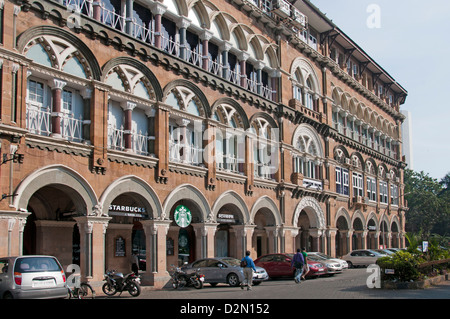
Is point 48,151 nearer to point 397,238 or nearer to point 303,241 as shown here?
point 303,241

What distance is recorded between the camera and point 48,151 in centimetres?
1967

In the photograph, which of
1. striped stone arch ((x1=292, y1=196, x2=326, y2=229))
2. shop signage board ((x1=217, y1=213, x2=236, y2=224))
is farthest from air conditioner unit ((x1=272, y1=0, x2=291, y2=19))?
shop signage board ((x1=217, y1=213, x2=236, y2=224))

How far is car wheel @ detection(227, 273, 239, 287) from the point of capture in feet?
77.6

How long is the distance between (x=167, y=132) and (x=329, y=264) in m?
11.9

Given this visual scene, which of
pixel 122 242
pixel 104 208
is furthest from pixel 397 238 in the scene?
pixel 104 208

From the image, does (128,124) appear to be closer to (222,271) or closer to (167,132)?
(167,132)

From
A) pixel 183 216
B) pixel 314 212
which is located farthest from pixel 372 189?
pixel 183 216

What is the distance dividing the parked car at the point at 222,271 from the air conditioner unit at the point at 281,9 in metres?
18.3

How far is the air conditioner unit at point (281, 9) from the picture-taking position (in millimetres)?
35750

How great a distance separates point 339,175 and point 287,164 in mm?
9901

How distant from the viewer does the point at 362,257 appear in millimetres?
38469

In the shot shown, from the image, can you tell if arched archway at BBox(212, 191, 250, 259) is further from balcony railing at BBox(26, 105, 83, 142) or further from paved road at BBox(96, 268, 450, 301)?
balcony railing at BBox(26, 105, 83, 142)

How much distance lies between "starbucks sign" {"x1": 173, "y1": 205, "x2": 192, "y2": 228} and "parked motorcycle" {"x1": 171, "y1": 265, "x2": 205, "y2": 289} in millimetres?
3144

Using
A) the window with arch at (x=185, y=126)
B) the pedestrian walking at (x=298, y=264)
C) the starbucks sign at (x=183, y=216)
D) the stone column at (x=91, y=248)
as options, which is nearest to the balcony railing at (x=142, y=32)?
the window with arch at (x=185, y=126)
